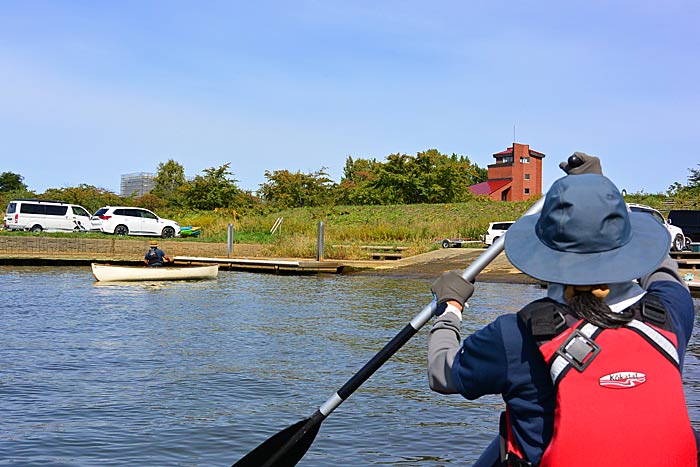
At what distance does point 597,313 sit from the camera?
94.4 inches

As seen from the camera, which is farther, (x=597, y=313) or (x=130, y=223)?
(x=130, y=223)

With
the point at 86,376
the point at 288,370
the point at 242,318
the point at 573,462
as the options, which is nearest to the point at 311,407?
the point at 288,370

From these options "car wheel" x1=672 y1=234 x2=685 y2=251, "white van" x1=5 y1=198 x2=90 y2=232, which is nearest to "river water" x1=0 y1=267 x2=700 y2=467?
"car wheel" x1=672 y1=234 x2=685 y2=251

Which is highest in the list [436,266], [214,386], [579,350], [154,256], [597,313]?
[597,313]

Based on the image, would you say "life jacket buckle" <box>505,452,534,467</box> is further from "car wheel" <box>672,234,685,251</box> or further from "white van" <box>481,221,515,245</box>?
"white van" <box>481,221,515,245</box>

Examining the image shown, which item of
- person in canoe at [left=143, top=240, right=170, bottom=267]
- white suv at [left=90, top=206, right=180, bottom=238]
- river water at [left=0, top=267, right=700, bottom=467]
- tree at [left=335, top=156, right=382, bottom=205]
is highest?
tree at [left=335, top=156, right=382, bottom=205]

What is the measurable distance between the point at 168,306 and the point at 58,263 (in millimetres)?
13139

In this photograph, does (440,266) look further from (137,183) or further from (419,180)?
(137,183)

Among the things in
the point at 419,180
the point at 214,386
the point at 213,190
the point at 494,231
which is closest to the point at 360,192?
the point at 419,180

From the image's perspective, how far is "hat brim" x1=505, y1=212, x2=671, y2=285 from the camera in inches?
95.5

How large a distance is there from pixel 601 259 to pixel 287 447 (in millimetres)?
2247

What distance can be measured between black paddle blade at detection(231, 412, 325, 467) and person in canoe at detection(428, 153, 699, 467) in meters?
1.62

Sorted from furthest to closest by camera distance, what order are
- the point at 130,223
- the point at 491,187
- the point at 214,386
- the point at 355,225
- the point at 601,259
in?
1. the point at 491,187
2. the point at 355,225
3. the point at 130,223
4. the point at 214,386
5. the point at 601,259

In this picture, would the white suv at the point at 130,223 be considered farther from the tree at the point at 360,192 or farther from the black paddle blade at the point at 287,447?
the black paddle blade at the point at 287,447
